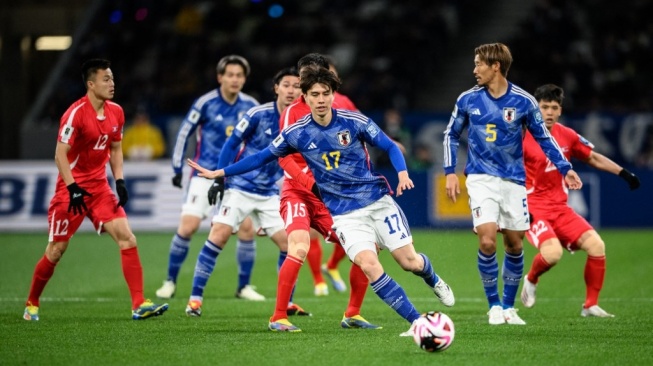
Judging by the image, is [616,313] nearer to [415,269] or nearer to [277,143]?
[415,269]

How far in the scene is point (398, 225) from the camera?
29.0 feet

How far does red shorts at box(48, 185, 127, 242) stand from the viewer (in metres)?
10.1

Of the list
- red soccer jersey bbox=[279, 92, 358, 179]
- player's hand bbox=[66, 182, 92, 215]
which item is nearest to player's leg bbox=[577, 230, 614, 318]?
red soccer jersey bbox=[279, 92, 358, 179]

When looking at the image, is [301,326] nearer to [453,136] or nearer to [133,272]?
[133,272]

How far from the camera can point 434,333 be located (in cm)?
782

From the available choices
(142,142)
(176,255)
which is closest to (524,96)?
(176,255)

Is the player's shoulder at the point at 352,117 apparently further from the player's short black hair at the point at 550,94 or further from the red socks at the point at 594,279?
the red socks at the point at 594,279

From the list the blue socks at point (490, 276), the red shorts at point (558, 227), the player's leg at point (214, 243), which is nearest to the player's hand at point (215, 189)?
the player's leg at point (214, 243)

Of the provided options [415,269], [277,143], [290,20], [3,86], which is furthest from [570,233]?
[3,86]

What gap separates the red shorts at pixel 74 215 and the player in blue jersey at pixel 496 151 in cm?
305

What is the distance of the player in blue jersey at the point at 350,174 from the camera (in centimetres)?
882

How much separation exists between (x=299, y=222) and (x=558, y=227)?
2844 millimetres

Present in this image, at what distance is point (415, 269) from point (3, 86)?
21.9 meters

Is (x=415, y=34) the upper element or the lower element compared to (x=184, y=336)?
upper
